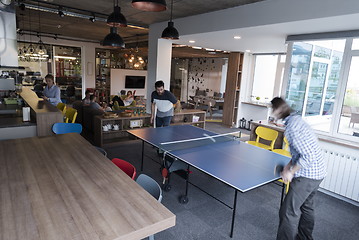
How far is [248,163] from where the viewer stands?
293 centimetres

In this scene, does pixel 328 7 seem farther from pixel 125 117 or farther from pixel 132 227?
pixel 125 117

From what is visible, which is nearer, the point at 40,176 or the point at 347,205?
the point at 40,176

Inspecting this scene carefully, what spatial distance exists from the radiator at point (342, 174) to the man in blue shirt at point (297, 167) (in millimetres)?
1616

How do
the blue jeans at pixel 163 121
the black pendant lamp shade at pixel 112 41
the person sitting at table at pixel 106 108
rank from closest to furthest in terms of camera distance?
the black pendant lamp shade at pixel 112 41, the blue jeans at pixel 163 121, the person sitting at table at pixel 106 108

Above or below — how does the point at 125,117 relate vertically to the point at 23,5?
below

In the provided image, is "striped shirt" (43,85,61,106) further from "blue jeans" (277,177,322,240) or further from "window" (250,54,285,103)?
"window" (250,54,285,103)

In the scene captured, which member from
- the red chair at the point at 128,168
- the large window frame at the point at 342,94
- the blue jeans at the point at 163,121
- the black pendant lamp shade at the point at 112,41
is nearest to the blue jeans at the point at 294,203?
the red chair at the point at 128,168

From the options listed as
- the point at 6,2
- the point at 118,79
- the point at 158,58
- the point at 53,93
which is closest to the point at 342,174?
the point at 158,58

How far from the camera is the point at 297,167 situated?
7.73 feet

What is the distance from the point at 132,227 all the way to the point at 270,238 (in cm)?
209

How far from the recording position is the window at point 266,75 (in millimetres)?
8891

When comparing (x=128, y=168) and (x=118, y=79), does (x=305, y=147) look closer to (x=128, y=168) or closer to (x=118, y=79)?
(x=128, y=168)

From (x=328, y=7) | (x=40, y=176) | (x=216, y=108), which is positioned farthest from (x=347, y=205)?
(x=216, y=108)

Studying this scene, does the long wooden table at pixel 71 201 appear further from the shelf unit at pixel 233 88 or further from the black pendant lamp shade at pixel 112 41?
the shelf unit at pixel 233 88
